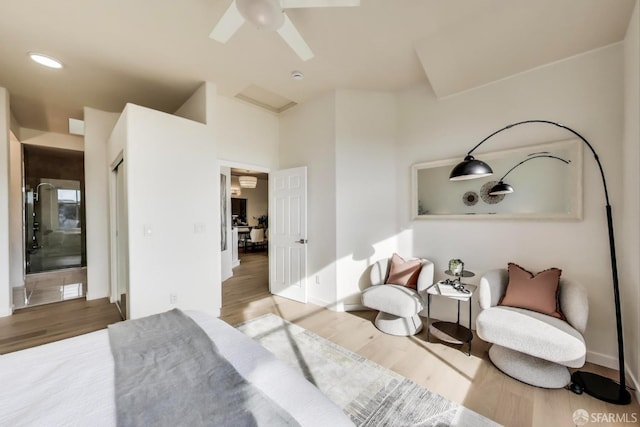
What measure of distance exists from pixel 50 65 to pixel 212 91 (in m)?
1.64

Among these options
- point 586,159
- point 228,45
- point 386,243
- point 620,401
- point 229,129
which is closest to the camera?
point 620,401

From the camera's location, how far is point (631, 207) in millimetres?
1957

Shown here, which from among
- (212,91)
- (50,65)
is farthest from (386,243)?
(50,65)

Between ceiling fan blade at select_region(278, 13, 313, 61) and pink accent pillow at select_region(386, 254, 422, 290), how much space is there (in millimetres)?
2504

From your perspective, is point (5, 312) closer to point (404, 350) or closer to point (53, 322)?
point (53, 322)

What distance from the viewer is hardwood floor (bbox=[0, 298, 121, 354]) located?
272 cm

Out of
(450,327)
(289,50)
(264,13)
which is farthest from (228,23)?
(450,327)

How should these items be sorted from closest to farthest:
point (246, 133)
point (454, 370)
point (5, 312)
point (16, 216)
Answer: point (454, 370) < point (5, 312) < point (246, 133) < point (16, 216)

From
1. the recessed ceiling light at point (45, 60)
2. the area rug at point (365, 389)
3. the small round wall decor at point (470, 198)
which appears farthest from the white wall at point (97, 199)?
the small round wall decor at point (470, 198)

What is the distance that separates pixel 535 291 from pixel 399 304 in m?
1.19

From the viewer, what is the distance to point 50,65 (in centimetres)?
282

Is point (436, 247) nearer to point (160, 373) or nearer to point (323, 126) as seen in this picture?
point (323, 126)

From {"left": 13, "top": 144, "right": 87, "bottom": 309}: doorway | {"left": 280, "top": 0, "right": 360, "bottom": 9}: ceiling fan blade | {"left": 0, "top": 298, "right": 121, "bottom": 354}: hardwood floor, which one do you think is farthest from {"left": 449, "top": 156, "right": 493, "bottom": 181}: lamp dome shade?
{"left": 13, "top": 144, "right": 87, "bottom": 309}: doorway

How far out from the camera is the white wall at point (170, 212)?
272cm
